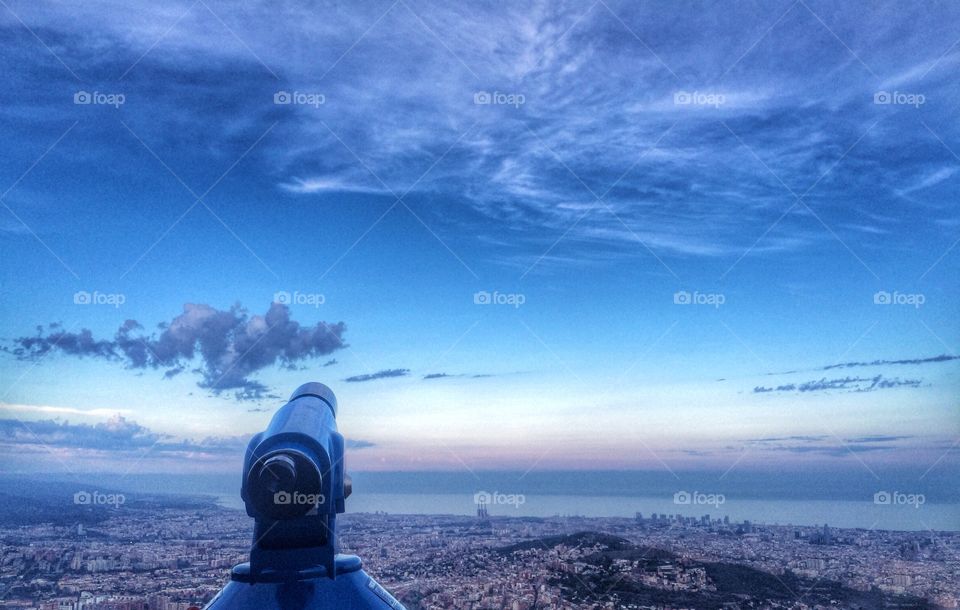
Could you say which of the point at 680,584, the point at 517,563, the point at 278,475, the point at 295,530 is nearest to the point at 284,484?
the point at 278,475

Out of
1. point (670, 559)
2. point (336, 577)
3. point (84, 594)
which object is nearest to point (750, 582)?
point (670, 559)

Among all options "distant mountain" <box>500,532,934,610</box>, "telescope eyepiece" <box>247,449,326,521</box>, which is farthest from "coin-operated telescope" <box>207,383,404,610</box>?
"distant mountain" <box>500,532,934,610</box>

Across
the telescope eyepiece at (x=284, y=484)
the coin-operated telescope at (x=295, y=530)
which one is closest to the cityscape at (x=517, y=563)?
the coin-operated telescope at (x=295, y=530)

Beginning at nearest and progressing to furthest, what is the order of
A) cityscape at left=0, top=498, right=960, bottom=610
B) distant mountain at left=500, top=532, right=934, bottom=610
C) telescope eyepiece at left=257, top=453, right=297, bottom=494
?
telescope eyepiece at left=257, top=453, right=297, bottom=494 < cityscape at left=0, top=498, right=960, bottom=610 < distant mountain at left=500, top=532, right=934, bottom=610

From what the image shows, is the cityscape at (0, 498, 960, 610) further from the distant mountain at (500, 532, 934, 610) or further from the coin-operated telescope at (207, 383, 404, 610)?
the coin-operated telescope at (207, 383, 404, 610)

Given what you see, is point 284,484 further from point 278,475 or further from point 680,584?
point 680,584

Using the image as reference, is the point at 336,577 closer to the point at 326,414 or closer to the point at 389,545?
the point at 326,414
